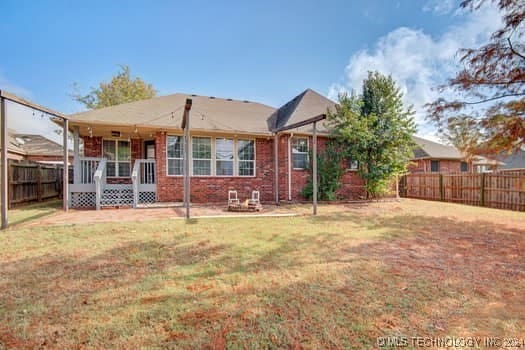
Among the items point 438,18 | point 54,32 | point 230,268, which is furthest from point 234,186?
point 54,32

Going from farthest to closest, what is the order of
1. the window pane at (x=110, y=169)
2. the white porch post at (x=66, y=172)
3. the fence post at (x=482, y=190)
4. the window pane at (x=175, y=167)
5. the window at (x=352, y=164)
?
the fence post at (x=482, y=190) → the window at (x=352, y=164) → the window pane at (x=110, y=169) → the window pane at (x=175, y=167) → the white porch post at (x=66, y=172)

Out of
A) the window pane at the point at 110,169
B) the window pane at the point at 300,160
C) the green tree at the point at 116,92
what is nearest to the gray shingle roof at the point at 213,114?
the window pane at the point at 300,160

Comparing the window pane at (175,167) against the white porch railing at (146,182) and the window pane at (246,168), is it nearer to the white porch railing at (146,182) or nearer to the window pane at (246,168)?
the white porch railing at (146,182)

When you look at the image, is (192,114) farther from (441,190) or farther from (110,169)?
(441,190)

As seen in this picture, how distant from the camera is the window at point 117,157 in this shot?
11.5 meters

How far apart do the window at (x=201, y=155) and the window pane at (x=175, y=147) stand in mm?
557

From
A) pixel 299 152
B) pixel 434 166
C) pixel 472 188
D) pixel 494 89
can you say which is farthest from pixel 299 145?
pixel 434 166

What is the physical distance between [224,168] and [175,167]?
2.14 meters

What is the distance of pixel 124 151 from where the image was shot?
1184 cm

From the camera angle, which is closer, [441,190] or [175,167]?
[175,167]

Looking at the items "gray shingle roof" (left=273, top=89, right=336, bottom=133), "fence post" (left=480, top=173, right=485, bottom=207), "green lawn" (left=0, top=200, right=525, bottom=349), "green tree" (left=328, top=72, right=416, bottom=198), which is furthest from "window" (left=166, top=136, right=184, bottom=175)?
"fence post" (left=480, top=173, right=485, bottom=207)

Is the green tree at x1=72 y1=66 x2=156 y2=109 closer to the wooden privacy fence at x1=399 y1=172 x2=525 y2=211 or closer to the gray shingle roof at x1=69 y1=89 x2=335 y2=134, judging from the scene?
the gray shingle roof at x1=69 y1=89 x2=335 y2=134

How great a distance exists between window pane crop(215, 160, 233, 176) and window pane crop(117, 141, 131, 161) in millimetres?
4534

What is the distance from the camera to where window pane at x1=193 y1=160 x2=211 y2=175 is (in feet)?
35.8
